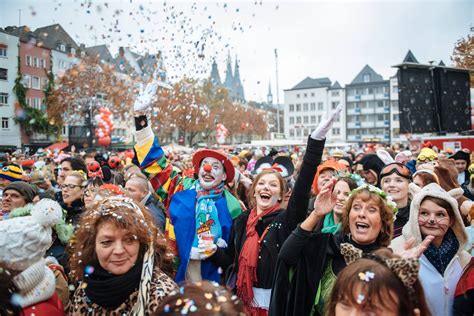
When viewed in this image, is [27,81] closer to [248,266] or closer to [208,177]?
[208,177]

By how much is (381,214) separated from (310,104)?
82278 mm

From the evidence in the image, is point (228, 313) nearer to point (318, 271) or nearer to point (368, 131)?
point (318, 271)

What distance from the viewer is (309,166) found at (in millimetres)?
2828

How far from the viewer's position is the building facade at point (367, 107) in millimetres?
74875

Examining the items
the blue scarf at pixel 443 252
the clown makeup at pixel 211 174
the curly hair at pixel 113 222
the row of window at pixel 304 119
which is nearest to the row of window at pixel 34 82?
the clown makeup at pixel 211 174

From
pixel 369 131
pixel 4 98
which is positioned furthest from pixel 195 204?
pixel 369 131

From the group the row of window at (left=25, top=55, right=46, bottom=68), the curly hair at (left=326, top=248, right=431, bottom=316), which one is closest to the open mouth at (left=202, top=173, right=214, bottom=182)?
the curly hair at (left=326, top=248, right=431, bottom=316)

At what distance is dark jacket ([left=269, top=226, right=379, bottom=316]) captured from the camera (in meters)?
2.65

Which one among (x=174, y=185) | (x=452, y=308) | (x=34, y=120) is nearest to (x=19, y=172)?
(x=174, y=185)

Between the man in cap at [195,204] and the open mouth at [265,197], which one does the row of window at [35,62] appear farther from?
the open mouth at [265,197]

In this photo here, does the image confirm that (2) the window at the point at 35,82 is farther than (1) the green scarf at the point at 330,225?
Yes

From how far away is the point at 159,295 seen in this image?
83.7 inches

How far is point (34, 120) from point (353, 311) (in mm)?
41269

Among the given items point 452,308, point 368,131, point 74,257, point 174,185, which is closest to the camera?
point 74,257
